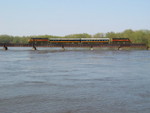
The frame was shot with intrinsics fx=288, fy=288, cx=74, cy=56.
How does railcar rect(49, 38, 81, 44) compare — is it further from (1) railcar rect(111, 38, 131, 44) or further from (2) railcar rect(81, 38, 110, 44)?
(1) railcar rect(111, 38, 131, 44)

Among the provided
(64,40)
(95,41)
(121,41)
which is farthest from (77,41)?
(121,41)

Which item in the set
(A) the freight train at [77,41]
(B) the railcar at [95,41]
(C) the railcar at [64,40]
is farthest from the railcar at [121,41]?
(C) the railcar at [64,40]

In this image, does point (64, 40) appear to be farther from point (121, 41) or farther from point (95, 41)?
point (121, 41)

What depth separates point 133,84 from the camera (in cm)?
2162

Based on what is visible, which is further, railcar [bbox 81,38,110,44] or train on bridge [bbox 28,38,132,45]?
train on bridge [bbox 28,38,132,45]

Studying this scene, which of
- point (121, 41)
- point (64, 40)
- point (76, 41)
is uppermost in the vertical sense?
point (64, 40)

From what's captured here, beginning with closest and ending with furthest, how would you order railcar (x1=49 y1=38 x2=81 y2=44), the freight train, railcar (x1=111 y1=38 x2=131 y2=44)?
the freight train
railcar (x1=49 y1=38 x2=81 y2=44)
railcar (x1=111 y1=38 x2=131 y2=44)

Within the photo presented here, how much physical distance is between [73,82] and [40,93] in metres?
5.00

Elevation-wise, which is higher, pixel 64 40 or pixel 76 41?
pixel 64 40

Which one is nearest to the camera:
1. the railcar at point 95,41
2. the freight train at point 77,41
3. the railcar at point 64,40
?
the railcar at point 95,41

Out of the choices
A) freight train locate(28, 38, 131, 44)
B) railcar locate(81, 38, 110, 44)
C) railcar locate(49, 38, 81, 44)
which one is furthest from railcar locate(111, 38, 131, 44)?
railcar locate(49, 38, 81, 44)

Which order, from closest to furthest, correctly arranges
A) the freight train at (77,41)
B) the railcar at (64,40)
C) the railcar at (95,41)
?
1. the railcar at (95,41)
2. the freight train at (77,41)
3. the railcar at (64,40)

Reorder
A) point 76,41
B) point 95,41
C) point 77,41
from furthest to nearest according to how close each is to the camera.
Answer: point 76,41 → point 77,41 → point 95,41

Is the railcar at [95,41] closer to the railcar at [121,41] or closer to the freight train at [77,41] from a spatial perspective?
the freight train at [77,41]
